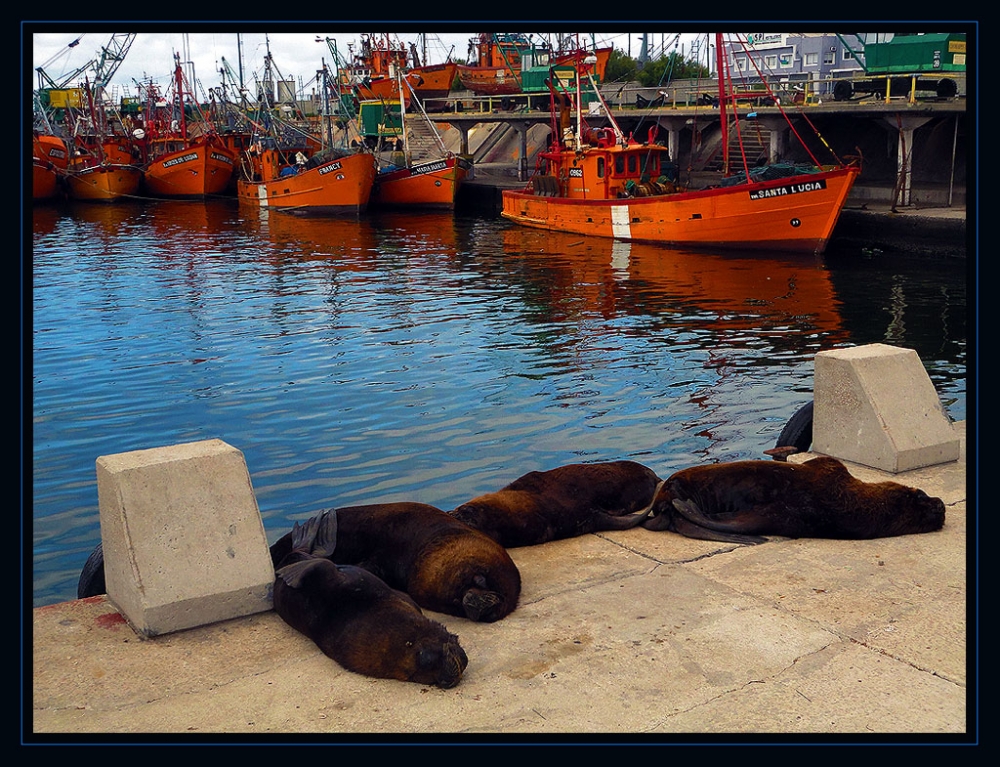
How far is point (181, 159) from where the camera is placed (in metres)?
51.7

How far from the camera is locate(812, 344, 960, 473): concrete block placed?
7285 millimetres

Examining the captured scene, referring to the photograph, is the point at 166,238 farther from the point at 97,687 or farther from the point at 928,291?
the point at 97,687

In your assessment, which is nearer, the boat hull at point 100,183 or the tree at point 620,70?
the boat hull at point 100,183

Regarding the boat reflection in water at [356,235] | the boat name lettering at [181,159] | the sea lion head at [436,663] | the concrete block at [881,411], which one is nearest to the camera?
the sea lion head at [436,663]

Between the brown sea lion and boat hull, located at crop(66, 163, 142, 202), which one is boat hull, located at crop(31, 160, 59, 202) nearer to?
boat hull, located at crop(66, 163, 142, 202)

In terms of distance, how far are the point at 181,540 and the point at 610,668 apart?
6.91ft

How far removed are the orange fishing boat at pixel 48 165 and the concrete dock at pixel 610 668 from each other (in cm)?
4751

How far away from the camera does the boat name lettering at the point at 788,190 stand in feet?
86.0

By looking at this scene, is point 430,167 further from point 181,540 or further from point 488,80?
point 181,540

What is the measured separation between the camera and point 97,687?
456cm

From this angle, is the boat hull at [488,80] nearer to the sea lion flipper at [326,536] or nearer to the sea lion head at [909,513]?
the sea lion head at [909,513]

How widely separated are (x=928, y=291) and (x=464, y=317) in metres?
9.46

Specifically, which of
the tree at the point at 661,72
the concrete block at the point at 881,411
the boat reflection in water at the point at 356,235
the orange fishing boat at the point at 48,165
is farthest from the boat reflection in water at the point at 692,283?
the tree at the point at 661,72
